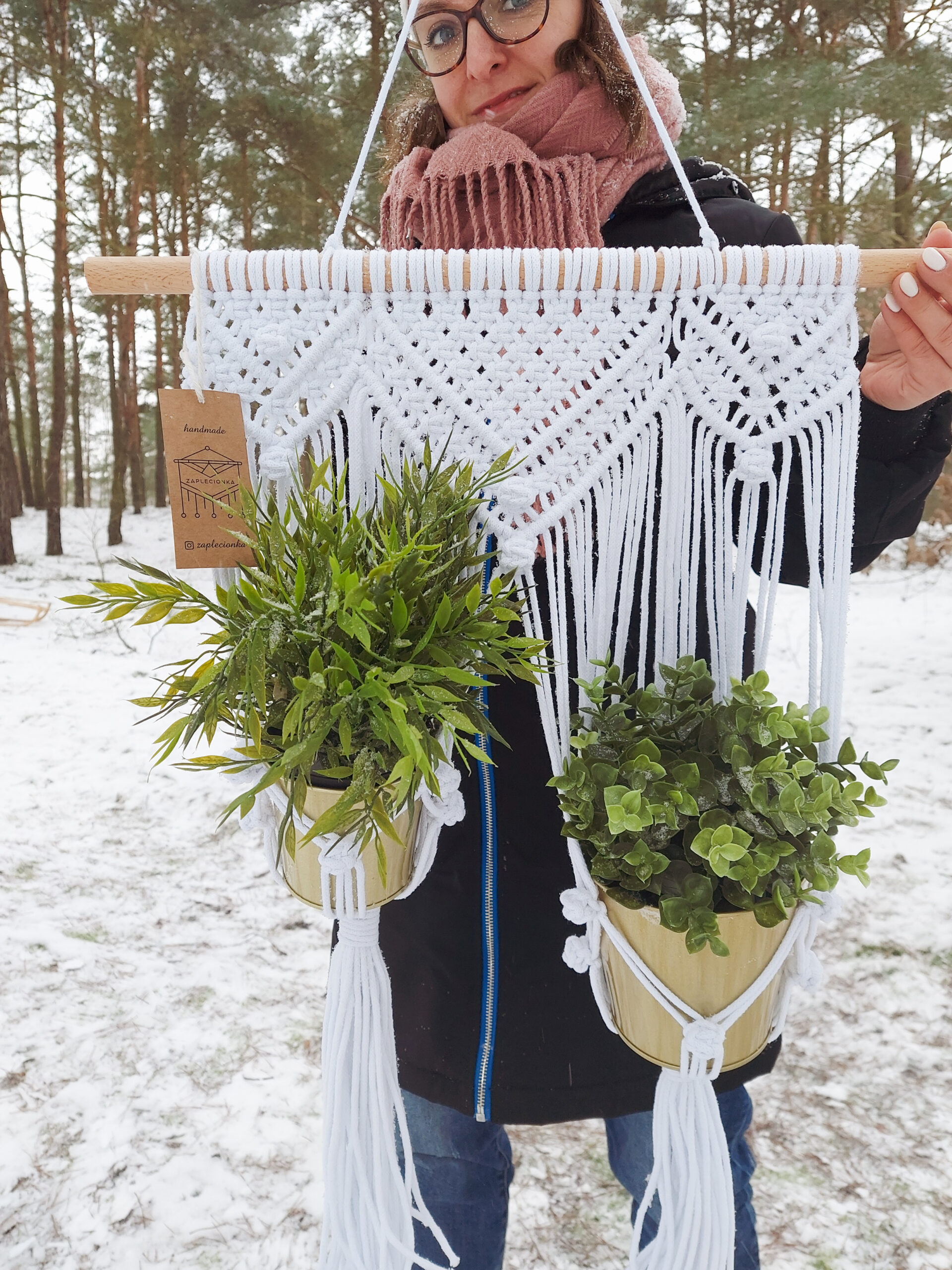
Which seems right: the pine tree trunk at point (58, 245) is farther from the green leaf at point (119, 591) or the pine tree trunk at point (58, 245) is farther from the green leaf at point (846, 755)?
the green leaf at point (846, 755)

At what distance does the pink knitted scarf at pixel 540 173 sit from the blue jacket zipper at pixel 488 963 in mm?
515

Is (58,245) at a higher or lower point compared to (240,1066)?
higher

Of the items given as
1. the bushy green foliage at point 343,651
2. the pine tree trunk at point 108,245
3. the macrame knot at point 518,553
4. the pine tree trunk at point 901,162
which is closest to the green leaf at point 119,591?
the bushy green foliage at point 343,651

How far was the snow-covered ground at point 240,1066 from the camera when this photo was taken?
1475mm

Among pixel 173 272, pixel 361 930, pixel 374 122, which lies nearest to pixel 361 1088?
pixel 361 930

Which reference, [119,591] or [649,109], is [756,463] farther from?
[119,591]

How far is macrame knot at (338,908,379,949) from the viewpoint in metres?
0.74

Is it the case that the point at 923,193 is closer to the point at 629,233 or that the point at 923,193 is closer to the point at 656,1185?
the point at 629,233

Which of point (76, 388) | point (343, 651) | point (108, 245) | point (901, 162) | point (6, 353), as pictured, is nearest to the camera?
point (343, 651)

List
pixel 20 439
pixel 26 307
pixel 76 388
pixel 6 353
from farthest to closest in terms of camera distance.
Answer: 1. pixel 20 439
2. pixel 76 388
3. pixel 26 307
4. pixel 6 353

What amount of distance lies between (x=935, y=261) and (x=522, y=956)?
0.83m

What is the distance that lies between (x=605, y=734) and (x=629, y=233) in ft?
1.93

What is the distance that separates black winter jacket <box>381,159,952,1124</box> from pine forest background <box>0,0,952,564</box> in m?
3.70

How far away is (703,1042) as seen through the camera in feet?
2.28
